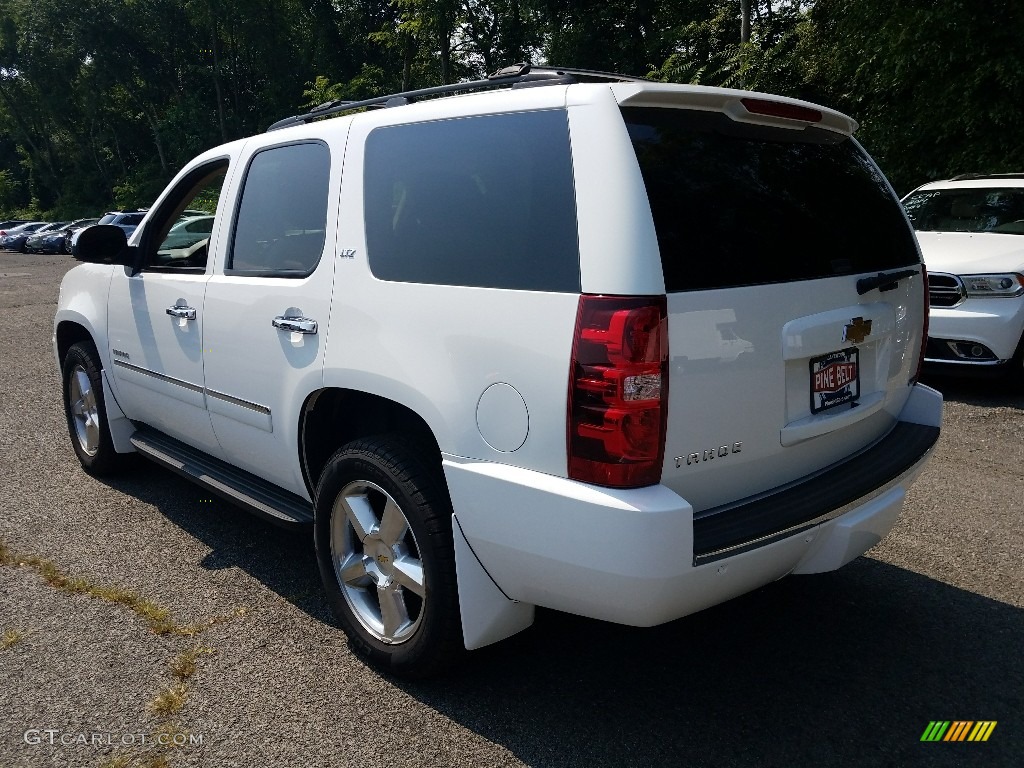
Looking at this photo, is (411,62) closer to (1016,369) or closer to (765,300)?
(1016,369)

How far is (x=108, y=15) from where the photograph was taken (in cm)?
4647

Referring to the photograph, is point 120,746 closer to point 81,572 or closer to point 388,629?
point 388,629

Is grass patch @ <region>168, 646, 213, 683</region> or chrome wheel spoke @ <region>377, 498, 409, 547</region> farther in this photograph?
grass patch @ <region>168, 646, 213, 683</region>

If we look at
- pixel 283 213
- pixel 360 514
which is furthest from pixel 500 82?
pixel 360 514

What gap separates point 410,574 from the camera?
2791 mm

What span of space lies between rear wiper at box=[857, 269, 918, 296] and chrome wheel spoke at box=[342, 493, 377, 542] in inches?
72.0

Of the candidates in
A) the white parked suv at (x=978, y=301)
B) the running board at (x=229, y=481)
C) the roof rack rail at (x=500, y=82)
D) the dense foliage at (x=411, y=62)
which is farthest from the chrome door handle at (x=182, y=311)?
the dense foliage at (x=411, y=62)

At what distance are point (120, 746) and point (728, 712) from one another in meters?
1.92

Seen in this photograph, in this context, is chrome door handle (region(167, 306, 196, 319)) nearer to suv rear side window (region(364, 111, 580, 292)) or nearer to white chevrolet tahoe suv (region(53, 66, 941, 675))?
white chevrolet tahoe suv (region(53, 66, 941, 675))

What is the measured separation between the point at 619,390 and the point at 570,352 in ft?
0.55

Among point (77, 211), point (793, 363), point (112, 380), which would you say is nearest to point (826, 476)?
point (793, 363)

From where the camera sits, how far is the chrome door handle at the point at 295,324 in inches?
121

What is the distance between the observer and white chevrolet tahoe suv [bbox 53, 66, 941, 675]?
7.37 ft

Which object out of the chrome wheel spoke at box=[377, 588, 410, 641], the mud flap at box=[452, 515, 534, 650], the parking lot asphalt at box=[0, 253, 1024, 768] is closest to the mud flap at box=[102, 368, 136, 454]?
the parking lot asphalt at box=[0, 253, 1024, 768]
